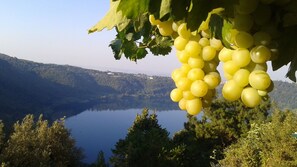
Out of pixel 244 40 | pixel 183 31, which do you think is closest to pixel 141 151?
pixel 183 31

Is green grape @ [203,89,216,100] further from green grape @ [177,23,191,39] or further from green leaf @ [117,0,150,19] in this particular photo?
green leaf @ [117,0,150,19]

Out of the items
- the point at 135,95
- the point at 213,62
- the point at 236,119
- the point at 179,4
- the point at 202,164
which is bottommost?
the point at 202,164

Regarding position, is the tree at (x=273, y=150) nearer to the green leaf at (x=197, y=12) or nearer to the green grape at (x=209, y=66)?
the green grape at (x=209, y=66)

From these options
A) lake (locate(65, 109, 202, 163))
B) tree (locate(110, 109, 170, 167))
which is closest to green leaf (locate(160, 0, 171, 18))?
tree (locate(110, 109, 170, 167))

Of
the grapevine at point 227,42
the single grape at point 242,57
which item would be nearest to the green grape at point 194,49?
the grapevine at point 227,42

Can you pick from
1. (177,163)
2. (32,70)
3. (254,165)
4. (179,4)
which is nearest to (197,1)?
(179,4)

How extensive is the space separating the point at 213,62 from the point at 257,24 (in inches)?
9.5

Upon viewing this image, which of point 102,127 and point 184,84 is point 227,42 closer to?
point 184,84

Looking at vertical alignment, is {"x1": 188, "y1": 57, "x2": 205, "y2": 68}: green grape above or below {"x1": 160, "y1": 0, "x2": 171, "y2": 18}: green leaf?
below

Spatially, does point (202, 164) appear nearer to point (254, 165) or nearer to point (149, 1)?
point (254, 165)

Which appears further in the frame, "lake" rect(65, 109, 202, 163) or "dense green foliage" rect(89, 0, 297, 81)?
"lake" rect(65, 109, 202, 163)

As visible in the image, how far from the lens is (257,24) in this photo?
1.10 m

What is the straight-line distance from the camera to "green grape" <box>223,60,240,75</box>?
111cm

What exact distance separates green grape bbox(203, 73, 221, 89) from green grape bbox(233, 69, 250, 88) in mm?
120
